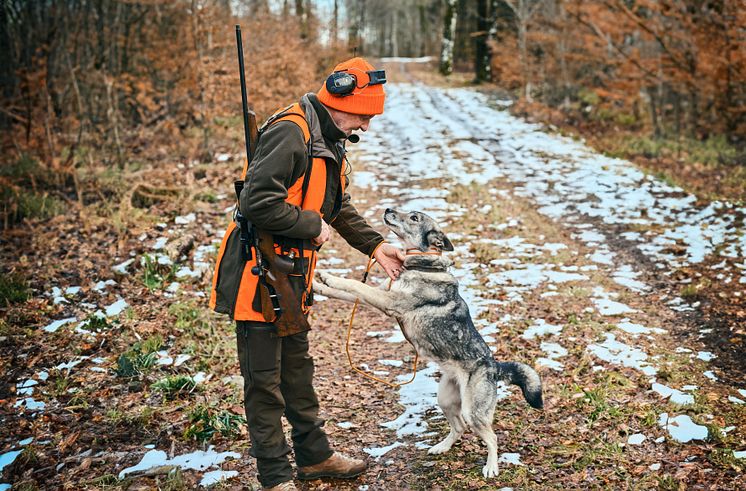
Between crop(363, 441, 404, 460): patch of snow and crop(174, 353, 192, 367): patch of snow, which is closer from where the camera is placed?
crop(363, 441, 404, 460): patch of snow

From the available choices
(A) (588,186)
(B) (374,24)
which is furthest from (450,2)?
(B) (374,24)

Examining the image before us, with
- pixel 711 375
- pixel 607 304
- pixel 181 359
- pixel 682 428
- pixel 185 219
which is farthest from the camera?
pixel 185 219

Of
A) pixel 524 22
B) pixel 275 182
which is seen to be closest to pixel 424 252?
pixel 275 182

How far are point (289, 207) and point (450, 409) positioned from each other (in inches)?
87.3

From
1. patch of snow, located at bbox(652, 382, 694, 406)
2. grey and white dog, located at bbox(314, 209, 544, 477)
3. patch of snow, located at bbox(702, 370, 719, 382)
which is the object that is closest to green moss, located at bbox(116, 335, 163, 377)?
grey and white dog, located at bbox(314, 209, 544, 477)

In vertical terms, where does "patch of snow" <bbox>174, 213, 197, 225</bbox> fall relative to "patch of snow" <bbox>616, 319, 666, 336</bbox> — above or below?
above

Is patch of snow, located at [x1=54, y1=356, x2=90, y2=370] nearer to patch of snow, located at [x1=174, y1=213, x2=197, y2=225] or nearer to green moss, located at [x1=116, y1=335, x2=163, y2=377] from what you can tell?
green moss, located at [x1=116, y1=335, x2=163, y2=377]

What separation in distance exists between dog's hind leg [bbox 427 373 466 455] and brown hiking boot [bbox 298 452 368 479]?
0.71 meters

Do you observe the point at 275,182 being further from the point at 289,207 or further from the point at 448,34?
the point at 448,34

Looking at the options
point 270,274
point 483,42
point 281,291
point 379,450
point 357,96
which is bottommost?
point 379,450

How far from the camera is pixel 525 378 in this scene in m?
4.16

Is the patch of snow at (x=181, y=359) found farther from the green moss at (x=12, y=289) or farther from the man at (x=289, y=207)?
the green moss at (x=12, y=289)

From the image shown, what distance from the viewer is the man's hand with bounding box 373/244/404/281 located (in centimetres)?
450

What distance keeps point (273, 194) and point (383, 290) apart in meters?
1.69
